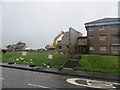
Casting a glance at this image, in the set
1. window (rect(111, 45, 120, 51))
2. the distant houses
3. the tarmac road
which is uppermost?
the distant houses

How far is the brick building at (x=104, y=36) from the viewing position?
86.5 ft

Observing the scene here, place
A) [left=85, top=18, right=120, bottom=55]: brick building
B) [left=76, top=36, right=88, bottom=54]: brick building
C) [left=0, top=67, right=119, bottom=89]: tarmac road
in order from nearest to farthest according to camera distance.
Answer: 1. [left=0, top=67, right=119, bottom=89]: tarmac road
2. [left=85, top=18, right=120, bottom=55]: brick building
3. [left=76, top=36, right=88, bottom=54]: brick building

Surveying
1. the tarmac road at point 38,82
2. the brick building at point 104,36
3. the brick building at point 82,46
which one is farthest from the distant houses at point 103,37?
the tarmac road at point 38,82

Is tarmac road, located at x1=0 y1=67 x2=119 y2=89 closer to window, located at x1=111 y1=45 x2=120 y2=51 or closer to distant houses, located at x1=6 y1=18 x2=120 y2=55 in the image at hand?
distant houses, located at x1=6 y1=18 x2=120 y2=55

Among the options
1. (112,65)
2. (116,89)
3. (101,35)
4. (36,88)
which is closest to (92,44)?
(101,35)

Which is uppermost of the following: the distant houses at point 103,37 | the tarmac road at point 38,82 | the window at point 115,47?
the distant houses at point 103,37

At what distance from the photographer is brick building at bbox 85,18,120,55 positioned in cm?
2638

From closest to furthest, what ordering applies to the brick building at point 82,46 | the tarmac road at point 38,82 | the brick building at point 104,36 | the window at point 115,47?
the tarmac road at point 38,82
the window at point 115,47
the brick building at point 104,36
the brick building at point 82,46

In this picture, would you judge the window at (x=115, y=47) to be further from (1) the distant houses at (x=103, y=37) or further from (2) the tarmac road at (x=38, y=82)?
(2) the tarmac road at (x=38, y=82)

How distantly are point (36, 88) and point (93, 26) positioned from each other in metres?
26.0

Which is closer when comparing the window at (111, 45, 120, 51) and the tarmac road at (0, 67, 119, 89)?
the tarmac road at (0, 67, 119, 89)

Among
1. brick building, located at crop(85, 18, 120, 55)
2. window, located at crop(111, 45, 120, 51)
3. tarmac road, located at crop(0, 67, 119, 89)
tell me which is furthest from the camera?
brick building, located at crop(85, 18, 120, 55)

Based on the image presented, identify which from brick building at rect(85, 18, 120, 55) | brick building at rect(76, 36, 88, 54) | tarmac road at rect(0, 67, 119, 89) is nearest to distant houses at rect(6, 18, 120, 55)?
brick building at rect(85, 18, 120, 55)

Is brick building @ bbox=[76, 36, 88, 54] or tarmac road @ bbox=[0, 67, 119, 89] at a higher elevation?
brick building @ bbox=[76, 36, 88, 54]
